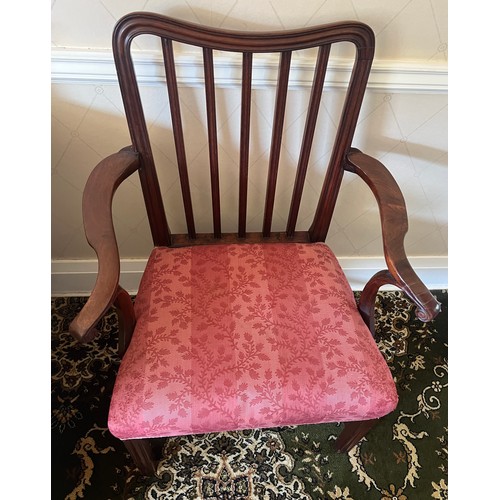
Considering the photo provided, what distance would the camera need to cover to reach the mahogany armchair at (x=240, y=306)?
746mm

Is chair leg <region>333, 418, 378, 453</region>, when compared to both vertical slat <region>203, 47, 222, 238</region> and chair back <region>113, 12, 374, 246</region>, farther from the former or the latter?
vertical slat <region>203, 47, 222, 238</region>

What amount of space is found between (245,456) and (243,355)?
0.46m

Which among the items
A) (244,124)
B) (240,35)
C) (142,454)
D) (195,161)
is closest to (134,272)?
(195,161)

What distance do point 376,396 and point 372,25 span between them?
2.42 ft

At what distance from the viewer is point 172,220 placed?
1.22m

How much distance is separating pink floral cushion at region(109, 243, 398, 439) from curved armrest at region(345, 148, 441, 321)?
15 centimetres

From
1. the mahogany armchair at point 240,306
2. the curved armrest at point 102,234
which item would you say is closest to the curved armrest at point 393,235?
the mahogany armchair at point 240,306

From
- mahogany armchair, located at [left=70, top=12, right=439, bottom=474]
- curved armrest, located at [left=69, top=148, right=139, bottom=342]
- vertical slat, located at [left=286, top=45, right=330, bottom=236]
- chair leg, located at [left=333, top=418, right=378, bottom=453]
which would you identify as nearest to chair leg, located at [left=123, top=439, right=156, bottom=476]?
mahogany armchair, located at [left=70, top=12, right=439, bottom=474]

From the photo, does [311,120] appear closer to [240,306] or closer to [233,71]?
[233,71]

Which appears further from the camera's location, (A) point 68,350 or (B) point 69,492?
(A) point 68,350

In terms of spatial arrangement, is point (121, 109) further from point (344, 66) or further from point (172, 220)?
point (344, 66)

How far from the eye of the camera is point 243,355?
2.61 ft
